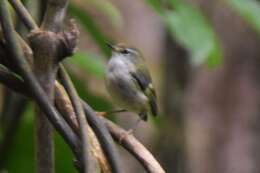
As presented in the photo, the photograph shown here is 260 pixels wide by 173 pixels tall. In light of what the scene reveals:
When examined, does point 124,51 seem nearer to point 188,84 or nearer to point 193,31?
point 188,84

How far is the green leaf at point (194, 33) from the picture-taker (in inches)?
81.9

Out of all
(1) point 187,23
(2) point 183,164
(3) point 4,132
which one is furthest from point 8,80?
(2) point 183,164

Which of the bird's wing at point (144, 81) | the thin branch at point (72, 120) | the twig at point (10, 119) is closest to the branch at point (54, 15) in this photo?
the thin branch at point (72, 120)

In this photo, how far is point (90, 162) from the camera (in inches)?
42.4

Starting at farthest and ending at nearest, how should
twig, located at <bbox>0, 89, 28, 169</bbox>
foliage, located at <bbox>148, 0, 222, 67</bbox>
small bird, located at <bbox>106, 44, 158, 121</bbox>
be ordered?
small bird, located at <bbox>106, 44, 158, 121</bbox> < foliage, located at <bbox>148, 0, 222, 67</bbox> < twig, located at <bbox>0, 89, 28, 169</bbox>

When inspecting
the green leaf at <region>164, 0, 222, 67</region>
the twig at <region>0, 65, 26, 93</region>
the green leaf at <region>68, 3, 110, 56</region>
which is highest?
the twig at <region>0, 65, 26, 93</region>

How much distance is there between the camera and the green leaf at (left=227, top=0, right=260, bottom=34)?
82.6 inches

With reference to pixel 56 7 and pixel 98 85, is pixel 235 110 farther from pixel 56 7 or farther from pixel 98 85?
pixel 56 7

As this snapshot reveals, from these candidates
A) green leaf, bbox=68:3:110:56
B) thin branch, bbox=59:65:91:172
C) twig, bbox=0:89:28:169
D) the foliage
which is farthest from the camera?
green leaf, bbox=68:3:110:56

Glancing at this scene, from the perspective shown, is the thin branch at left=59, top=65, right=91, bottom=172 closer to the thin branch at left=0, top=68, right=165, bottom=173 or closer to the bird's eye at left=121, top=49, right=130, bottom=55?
the thin branch at left=0, top=68, right=165, bottom=173

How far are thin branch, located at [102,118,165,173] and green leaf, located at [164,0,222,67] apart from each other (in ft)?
2.73

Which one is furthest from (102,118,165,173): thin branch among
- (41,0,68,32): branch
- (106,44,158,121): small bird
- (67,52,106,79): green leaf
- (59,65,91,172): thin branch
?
(106,44,158,121): small bird

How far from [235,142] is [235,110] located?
17.8 inches

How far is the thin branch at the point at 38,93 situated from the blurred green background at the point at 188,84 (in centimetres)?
88
